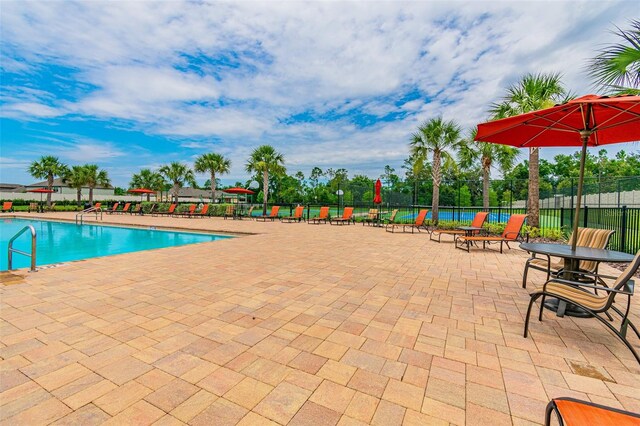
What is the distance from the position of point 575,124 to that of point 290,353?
14.4 ft

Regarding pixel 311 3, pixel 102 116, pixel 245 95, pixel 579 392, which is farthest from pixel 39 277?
pixel 102 116

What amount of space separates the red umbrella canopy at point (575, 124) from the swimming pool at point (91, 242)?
9192 millimetres

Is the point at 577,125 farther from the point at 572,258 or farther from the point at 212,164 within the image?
the point at 212,164

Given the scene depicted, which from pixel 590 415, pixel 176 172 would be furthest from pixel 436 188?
pixel 176 172

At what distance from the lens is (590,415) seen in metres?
0.90

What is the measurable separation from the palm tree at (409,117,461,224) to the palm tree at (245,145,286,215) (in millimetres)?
9761

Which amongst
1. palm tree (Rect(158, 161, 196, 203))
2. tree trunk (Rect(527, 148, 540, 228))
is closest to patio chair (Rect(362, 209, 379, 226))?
tree trunk (Rect(527, 148, 540, 228))

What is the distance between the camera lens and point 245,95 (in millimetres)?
17219

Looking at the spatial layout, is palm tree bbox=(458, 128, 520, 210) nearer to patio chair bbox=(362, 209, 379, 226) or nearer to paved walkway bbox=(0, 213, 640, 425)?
patio chair bbox=(362, 209, 379, 226)

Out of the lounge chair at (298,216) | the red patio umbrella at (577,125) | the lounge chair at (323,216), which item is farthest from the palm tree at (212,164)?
the red patio umbrella at (577,125)

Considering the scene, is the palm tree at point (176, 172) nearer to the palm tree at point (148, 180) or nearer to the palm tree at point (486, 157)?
the palm tree at point (148, 180)

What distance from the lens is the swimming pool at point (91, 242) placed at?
7734 mm

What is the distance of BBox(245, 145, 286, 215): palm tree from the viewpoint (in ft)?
63.2

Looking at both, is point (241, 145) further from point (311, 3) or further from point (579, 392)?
point (579, 392)
